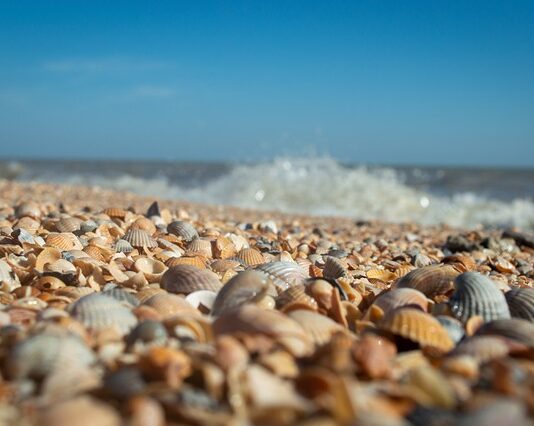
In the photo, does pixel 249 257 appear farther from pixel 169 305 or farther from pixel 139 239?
pixel 169 305

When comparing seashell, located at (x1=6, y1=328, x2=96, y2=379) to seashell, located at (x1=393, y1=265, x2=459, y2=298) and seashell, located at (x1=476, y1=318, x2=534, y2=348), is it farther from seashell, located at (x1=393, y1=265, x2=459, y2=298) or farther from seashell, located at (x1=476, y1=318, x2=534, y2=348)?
seashell, located at (x1=393, y1=265, x2=459, y2=298)

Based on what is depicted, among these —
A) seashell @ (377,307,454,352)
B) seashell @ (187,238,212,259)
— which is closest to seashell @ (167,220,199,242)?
seashell @ (187,238,212,259)

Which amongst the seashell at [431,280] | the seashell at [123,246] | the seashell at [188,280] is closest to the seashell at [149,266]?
the seashell at [188,280]

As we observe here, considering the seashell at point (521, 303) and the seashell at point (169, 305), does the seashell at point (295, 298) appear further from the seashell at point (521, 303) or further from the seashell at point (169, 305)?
the seashell at point (521, 303)

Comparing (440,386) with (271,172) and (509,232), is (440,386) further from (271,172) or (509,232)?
Result: (271,172)

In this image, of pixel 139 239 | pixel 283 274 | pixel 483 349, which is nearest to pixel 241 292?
pixel 283 274

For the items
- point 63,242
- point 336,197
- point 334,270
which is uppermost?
point 63,242
